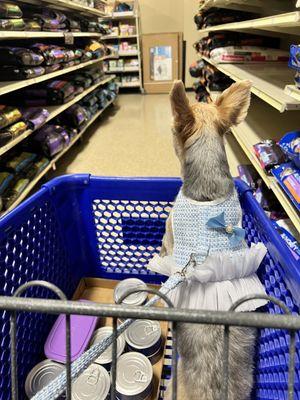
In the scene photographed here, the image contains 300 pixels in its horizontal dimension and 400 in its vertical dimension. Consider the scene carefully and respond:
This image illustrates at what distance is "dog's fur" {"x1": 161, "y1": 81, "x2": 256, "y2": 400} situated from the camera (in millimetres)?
885

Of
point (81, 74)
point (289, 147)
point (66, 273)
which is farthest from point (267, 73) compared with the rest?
point (81, 74)

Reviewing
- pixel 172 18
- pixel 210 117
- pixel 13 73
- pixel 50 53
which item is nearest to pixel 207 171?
pixel 210 117

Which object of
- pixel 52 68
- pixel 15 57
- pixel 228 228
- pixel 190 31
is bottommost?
pixel 228 228

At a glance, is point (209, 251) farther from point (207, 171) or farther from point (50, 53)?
point (50, 53)

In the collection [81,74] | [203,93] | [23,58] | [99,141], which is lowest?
[99,141]

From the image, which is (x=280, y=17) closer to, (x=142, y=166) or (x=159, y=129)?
(x=142, y=166)

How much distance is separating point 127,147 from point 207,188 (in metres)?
2.98

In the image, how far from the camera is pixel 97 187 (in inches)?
55.2

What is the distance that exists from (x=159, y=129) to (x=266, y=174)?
3085 mm

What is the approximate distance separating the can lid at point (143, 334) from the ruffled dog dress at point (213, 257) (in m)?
0.41

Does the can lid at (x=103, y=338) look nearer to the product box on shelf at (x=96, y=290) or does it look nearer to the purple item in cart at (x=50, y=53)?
the product box on shelf at (x=96, y=290)

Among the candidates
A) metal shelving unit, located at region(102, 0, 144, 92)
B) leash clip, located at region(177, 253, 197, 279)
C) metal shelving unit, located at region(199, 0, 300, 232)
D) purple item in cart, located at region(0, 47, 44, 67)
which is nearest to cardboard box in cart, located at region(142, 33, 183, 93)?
metal shelving unit, located at region(102, 0, 144, 92)

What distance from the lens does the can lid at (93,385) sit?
45.6 inches

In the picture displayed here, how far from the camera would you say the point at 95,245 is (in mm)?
1564
